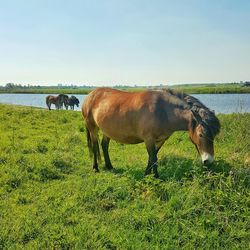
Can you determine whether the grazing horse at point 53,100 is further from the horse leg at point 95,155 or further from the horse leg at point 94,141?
the horse leg at point 95,155

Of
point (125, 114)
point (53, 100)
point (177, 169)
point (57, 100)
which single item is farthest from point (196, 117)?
point (57, 100)

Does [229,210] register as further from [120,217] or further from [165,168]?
[165,168]

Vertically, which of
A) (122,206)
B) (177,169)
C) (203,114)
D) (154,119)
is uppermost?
(203,114)

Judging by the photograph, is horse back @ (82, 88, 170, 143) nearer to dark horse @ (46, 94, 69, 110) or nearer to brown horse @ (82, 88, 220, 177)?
brown horse @ (82, 88, 220, 177)

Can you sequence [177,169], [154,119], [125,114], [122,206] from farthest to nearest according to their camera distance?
1. [125,114]
2. [154,119]
3. [177,169]
4. [122,206]

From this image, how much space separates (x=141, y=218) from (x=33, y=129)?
33.4ft

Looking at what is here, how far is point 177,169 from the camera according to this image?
21.4ft

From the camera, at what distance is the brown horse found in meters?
6.02

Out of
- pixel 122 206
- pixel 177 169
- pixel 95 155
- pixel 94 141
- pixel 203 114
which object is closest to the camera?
pixel 122 206

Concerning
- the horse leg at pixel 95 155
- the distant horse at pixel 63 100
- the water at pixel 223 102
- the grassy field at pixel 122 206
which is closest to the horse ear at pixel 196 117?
the grassy field at pixel 122 206

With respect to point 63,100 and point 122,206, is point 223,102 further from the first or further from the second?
point 122,206

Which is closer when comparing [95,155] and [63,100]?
[95,155]

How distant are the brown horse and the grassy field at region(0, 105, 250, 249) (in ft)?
1.89

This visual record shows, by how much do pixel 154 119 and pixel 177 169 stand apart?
1.11 m
